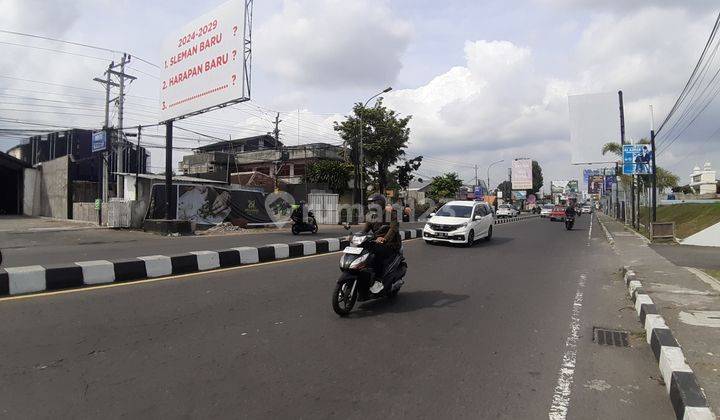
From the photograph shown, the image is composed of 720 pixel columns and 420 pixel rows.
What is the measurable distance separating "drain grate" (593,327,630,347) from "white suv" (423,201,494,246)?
9629 millimetres

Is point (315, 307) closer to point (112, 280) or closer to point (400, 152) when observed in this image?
point (112, 280)

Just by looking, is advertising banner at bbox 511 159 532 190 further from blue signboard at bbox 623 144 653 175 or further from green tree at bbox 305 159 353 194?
blue signboard at bbox 623 144 653 175

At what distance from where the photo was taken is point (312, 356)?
4.36m

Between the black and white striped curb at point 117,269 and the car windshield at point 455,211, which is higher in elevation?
the car windshield at point 455,211

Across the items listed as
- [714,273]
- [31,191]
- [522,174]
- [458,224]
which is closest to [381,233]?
[714,273]

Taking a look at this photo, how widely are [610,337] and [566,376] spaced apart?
1680mm

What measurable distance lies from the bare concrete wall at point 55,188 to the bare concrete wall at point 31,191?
0.61m

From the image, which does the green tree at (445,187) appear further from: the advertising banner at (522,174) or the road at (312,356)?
the road at (312,356)

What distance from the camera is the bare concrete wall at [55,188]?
2872 centimetres

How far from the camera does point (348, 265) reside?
5879 millimetres

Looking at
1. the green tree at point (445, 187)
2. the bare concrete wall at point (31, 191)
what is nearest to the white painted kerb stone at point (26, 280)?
the bare concrete wall at point (31, 191)

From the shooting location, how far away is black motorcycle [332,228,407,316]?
5.86 m

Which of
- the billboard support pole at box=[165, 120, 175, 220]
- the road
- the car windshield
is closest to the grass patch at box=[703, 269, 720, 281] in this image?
the road

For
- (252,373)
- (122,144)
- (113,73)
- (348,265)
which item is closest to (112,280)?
(348,265)
